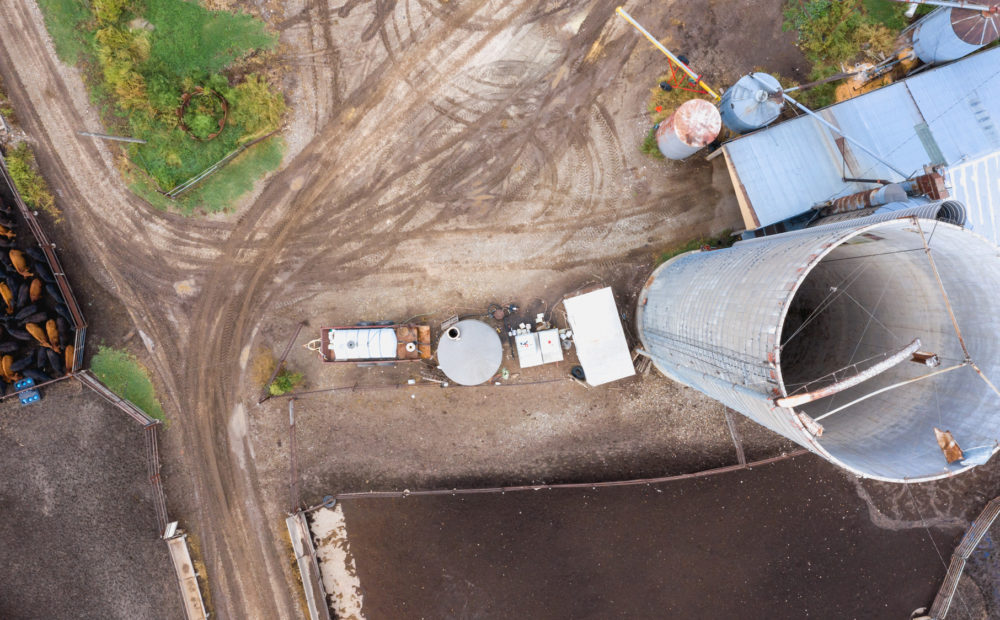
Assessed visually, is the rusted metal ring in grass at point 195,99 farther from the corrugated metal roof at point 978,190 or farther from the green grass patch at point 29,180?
the corrugated metal roof at point 978,190

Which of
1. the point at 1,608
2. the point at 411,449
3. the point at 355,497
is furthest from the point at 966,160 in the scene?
the point at 1,608

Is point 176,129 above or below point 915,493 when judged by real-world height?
above

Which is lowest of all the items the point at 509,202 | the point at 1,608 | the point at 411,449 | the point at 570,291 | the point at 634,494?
the point at 634,494

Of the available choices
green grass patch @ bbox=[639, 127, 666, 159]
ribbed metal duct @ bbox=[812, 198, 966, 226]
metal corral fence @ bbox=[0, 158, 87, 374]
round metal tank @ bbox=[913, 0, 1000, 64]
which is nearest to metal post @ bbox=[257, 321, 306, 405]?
metal corral fence @ bbox=[0, 158, 87, 374]

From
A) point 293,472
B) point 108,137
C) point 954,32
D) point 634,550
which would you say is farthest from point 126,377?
point 954,32

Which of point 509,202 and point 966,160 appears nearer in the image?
point 966,160

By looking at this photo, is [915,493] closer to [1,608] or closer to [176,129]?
[176,129]

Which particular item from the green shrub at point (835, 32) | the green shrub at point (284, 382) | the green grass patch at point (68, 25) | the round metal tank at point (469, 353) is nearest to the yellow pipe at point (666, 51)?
the green shrub at point (835, 32)
